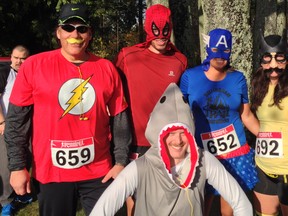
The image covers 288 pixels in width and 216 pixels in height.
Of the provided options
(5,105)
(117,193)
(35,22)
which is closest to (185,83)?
(117,193)

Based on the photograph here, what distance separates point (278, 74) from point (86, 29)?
5.42 feet

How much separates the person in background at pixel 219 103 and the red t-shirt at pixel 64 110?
Result: 2.77 feet

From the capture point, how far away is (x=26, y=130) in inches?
108

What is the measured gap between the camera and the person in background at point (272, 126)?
337cm

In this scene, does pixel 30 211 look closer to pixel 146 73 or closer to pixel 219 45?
pixel 146 73

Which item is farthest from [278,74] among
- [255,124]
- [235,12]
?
[235,12]

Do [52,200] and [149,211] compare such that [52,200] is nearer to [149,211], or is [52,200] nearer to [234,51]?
[149,211]

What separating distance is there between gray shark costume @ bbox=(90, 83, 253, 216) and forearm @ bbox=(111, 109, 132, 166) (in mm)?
313

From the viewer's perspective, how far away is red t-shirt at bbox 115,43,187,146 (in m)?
3.42

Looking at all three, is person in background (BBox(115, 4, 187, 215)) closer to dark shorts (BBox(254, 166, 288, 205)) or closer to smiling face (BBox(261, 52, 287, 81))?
smiling face (BBox(261, 52, 287, 81))

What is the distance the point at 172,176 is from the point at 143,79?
41.6 inches

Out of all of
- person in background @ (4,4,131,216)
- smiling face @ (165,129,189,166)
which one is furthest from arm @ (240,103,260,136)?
person in background @ (4,4,131,216)

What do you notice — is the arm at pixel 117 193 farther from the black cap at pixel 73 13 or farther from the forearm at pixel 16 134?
the black cap at pixel 73 13

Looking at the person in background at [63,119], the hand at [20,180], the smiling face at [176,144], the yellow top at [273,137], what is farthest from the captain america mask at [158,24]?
the hand at [20,180]
